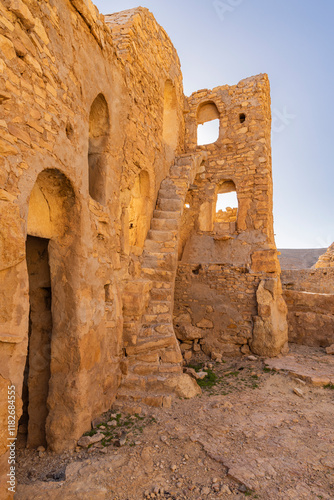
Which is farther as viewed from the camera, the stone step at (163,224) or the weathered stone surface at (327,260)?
the weathered stone surface at (327,260)

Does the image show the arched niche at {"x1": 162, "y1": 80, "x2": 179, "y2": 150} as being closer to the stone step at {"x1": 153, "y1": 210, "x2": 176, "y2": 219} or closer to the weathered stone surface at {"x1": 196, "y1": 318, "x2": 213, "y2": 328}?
the stone step at {"x1": 153, "y1": 210, "x2": 176, "y2": 219}

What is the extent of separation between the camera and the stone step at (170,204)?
6.37 meters

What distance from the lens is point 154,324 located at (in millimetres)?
4852

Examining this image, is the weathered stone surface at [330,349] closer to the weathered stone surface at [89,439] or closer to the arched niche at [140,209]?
the arched niche at [140,209]

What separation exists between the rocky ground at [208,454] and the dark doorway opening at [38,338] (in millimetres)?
310

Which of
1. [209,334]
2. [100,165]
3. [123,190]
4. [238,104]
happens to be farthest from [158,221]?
[238,104]

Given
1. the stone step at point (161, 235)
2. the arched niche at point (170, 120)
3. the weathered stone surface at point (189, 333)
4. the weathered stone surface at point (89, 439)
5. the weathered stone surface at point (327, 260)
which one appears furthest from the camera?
the weathered stone surface at point (327, 260)

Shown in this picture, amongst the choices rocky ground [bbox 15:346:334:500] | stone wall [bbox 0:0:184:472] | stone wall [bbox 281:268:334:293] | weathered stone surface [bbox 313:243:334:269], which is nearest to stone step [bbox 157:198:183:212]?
stone wall [bbox 0:0:184:472]

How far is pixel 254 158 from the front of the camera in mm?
7406

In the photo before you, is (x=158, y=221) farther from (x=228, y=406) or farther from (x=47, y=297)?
(x=228, y=406)

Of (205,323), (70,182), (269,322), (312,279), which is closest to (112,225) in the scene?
(70,182)

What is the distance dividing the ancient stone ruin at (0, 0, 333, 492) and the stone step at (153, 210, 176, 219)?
2 centimetres

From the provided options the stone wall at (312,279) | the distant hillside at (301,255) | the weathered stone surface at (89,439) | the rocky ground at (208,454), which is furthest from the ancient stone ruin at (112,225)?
the distant hillside at (301,255)

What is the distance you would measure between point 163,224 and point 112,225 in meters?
2.00
